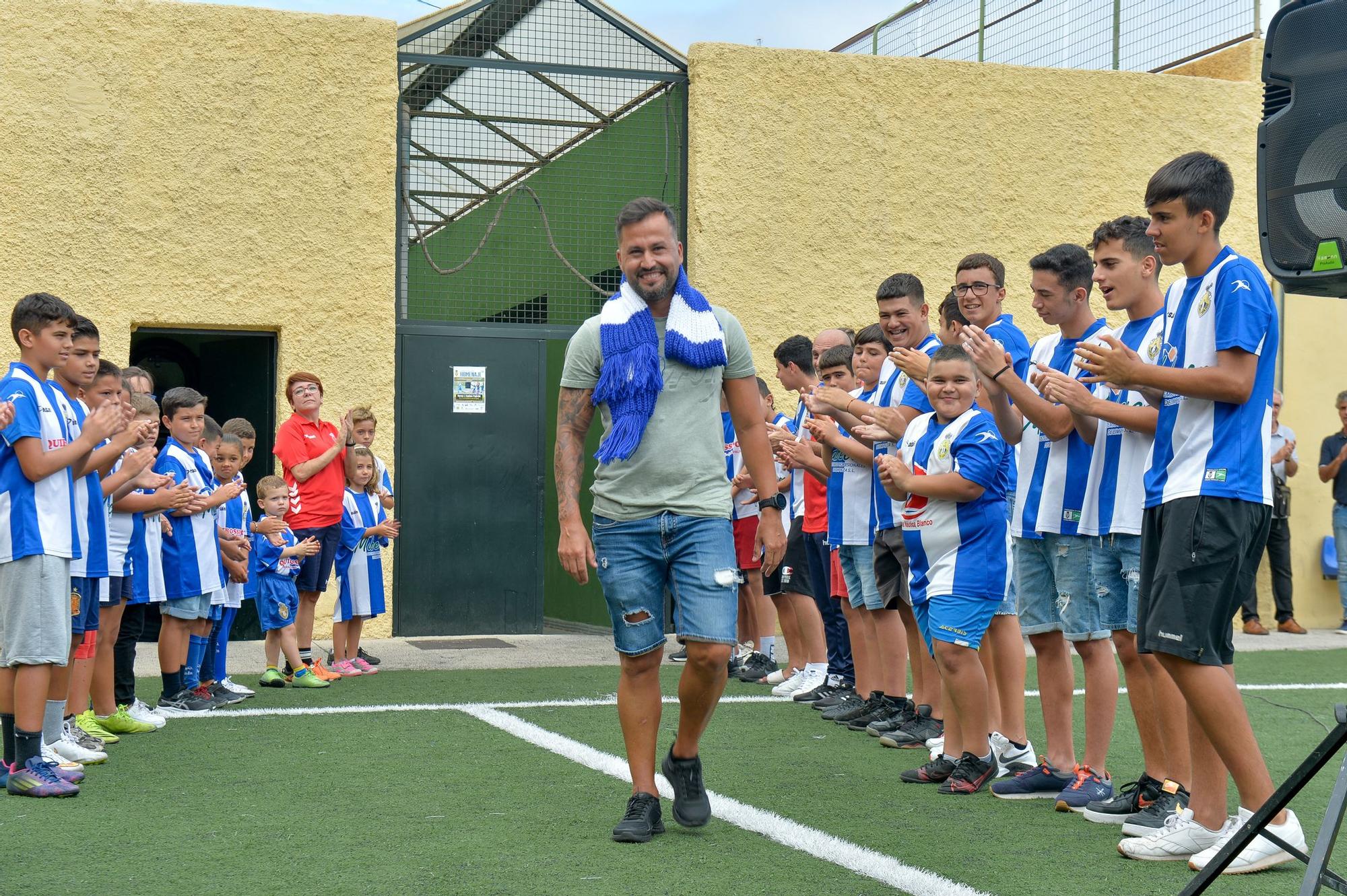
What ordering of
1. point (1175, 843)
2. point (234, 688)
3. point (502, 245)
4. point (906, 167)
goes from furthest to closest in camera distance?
point (906, 167), point (502, 245), point (234, 688), point (1175, 843)

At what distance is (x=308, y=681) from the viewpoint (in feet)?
29.1

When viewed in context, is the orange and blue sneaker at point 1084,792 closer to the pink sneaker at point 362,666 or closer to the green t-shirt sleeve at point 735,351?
the green t-shirt sleeve at point 735,351

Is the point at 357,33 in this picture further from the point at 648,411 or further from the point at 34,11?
the point at 648,411

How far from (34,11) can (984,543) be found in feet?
29.6

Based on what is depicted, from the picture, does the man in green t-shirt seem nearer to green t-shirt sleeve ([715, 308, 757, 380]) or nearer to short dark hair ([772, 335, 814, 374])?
green t-shirt sleeve ([715, 308, 757, 380])

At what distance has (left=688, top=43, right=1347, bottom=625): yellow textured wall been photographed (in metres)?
12.5

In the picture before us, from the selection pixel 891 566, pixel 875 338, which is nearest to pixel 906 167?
pixel 875 338

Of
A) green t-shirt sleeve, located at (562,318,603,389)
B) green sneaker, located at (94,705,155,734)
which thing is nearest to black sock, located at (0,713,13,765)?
green sneaker, located at (94,705,155,734)

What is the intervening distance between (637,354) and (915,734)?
2.85 meters

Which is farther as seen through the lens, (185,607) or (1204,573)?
(185,607)

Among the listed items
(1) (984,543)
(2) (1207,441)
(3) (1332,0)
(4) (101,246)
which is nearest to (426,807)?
(1) (984,543)

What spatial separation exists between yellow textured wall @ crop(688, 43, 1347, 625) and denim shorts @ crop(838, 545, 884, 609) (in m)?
4.92

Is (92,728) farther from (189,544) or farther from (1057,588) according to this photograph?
(1057,588)

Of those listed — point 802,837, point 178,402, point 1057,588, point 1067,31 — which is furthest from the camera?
point 1067,31
